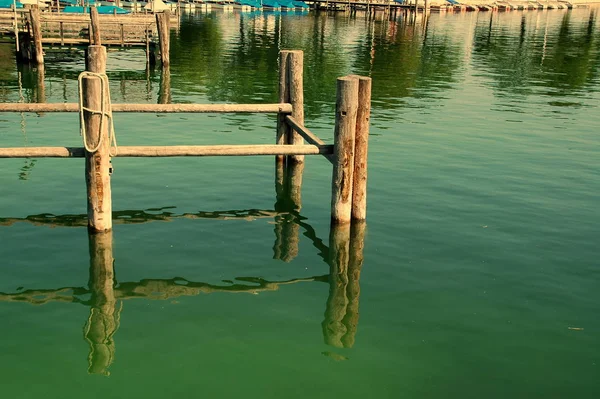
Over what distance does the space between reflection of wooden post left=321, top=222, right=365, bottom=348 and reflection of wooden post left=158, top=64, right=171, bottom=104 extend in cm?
1362

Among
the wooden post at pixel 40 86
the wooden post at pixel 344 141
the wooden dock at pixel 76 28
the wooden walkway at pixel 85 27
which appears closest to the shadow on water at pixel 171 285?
the wooden post at pixel 344 141

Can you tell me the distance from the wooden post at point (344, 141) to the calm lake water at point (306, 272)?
760mm

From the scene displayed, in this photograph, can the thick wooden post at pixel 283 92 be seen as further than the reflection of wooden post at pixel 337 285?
Yes

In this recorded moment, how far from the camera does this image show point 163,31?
95.7 feet

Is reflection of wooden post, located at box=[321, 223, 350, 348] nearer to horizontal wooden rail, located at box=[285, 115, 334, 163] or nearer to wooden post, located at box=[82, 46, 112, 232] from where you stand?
horizontal wooden rail, located at box=[285, 115, 334, 163]

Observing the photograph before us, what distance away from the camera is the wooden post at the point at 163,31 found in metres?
28.7

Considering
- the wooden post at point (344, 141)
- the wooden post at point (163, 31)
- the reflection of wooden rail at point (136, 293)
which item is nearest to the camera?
the reflection of wooden rail at point (136, 293)

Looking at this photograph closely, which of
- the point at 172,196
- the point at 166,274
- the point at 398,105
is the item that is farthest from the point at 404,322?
the point at 398,105

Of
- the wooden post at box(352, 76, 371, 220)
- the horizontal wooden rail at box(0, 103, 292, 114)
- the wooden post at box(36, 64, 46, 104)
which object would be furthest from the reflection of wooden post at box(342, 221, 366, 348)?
the wooden post at box(36, 64, 46, 104)

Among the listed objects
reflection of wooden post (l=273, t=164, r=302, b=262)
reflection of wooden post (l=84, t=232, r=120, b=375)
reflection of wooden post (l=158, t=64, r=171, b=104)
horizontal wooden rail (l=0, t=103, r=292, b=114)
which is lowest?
reflection of wooden post (l=84, t=232, r=120, b=375)

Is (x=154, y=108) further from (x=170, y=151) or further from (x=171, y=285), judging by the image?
(x=171, y=285)

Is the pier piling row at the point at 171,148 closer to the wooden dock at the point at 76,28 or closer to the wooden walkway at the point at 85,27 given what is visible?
the wooden dock at the point at 76,28

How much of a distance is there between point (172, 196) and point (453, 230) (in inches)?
187

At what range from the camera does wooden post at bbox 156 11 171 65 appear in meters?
28.7
